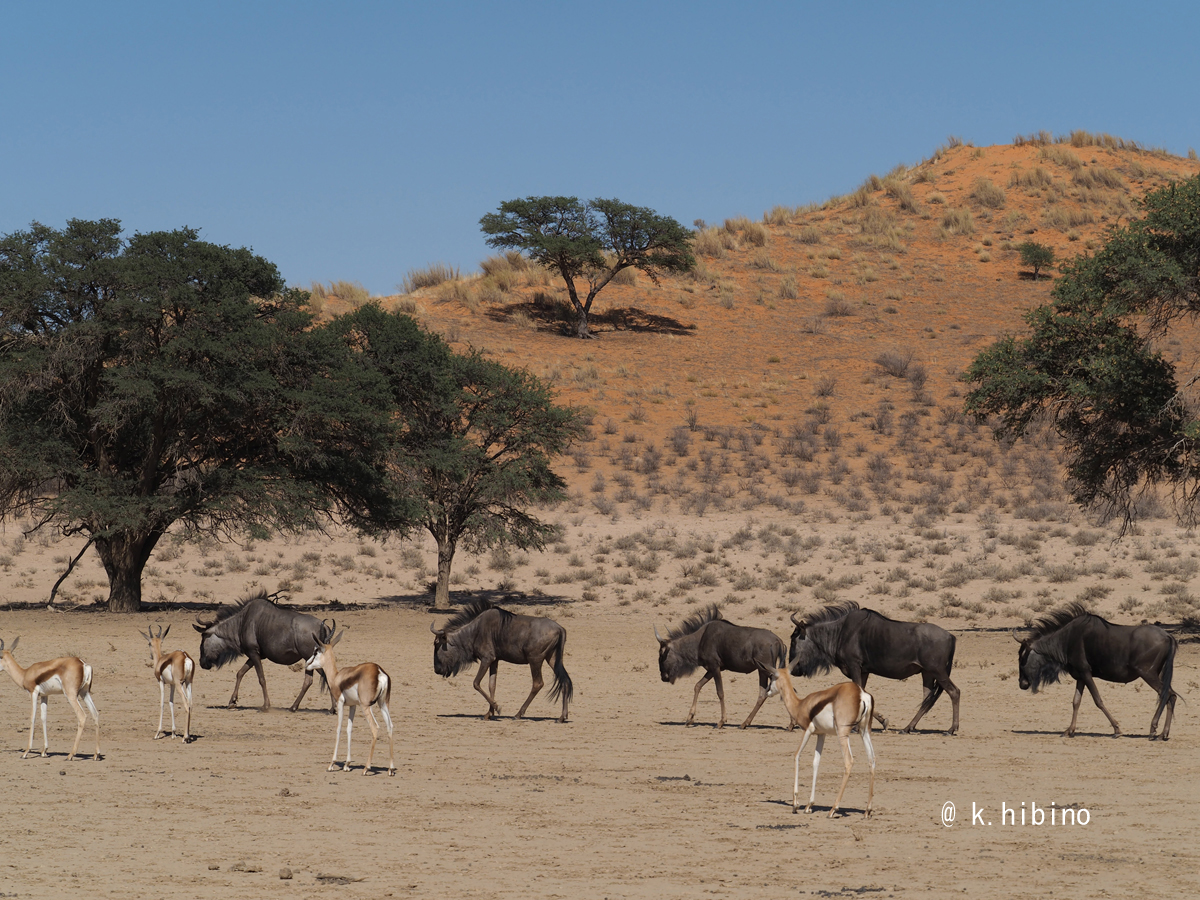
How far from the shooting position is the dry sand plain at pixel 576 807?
26.2 feet

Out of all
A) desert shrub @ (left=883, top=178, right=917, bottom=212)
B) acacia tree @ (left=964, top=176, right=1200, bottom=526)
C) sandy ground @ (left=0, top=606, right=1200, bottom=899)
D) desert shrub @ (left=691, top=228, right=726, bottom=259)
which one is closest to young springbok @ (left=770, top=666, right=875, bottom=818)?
sandy ground @ (left=0, top=606, right=1200, bottom=899)

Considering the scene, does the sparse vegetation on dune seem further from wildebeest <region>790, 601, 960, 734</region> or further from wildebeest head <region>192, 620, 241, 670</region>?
wildebeest head <region>192, 620, 241, 670</region>

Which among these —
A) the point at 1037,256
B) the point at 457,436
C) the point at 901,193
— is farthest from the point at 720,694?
the point at 901,193

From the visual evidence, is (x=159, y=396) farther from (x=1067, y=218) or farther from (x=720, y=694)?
(x=1067, y=218)

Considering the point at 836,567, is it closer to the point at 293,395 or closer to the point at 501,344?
the point at 293,395

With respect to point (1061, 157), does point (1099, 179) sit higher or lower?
lower

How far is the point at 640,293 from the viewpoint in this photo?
63.6 metres

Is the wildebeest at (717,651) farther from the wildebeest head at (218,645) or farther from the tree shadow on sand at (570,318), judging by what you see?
the tree shadow on sand at (570,318)

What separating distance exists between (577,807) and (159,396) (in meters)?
17.6

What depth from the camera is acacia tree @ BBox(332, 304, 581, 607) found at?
1128 inches

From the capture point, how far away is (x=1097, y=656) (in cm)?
1486

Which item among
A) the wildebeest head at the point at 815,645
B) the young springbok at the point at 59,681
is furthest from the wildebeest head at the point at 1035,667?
the young springbok at the point at 59,681

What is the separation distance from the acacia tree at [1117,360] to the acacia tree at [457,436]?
1054 centimetres

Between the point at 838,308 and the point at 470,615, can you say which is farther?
the point at 838,308
